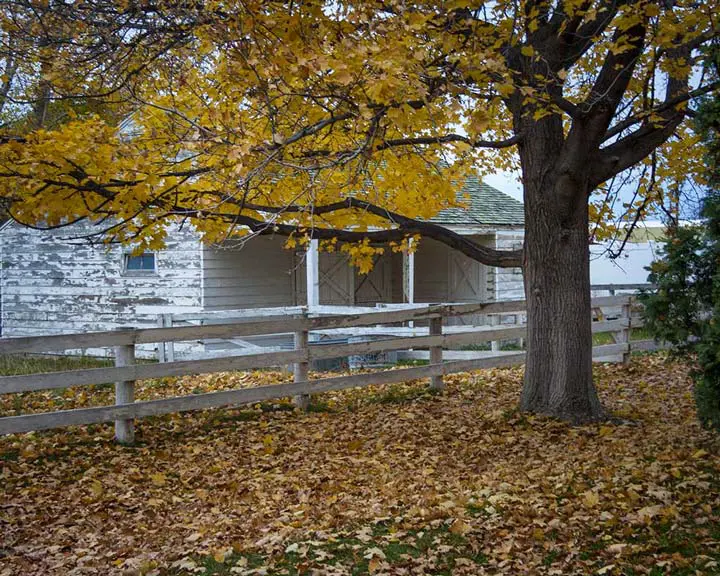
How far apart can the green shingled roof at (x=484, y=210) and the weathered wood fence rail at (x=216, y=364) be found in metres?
7.82

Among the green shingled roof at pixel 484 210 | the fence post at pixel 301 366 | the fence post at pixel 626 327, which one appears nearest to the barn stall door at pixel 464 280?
the green shingled roof at pixel 484 210

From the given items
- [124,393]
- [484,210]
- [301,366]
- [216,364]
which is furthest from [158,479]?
[484,210]

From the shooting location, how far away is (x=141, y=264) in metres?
19.5

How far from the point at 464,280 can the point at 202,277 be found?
8.27 meters

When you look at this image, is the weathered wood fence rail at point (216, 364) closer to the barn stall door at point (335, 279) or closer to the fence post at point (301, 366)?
the fence post at point (301, 366)

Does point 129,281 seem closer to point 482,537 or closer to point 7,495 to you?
point 7,495

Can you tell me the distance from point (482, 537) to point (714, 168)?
3137mm

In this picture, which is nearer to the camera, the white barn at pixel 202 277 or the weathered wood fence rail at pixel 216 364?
the weathered wood fence rail at pixel 216 364

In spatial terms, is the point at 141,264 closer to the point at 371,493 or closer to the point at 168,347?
the point at 168,347

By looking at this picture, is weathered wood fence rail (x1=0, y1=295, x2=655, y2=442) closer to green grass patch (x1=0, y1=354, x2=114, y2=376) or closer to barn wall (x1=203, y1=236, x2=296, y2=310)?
green grass patch (x1=0, y1=354, x2=114, y2=376)

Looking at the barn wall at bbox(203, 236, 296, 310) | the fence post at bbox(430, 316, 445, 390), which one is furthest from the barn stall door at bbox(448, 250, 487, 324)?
the fence post at bbox(430, 316, 445, 390)

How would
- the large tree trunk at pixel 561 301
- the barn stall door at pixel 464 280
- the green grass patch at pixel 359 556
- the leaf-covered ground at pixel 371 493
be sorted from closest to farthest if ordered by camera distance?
the green grass patch at pixel 359 556, the leaf-covered ground at pixel 371 493, the large tree trunk at pixel 561 301, the barn stall door at pixel 464 280

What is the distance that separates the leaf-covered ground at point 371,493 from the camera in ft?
18.0

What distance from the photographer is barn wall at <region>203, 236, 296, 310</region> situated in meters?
18.3
